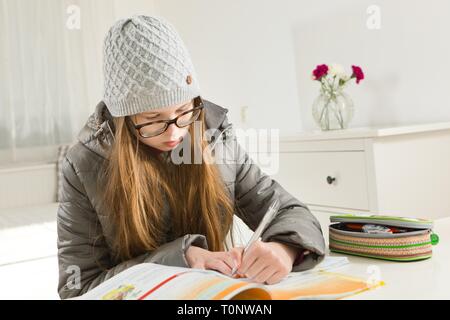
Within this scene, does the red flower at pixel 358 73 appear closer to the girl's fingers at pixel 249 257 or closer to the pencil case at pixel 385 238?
the pencil case at pixel 385 238

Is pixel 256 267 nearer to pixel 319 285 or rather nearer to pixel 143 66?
pixel 319 285

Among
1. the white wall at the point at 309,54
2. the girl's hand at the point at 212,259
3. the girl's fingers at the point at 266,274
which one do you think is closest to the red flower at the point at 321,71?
the white wall at the point at 309,54

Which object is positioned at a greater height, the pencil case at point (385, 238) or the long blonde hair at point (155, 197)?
the long blonde hair at point (155, 197)

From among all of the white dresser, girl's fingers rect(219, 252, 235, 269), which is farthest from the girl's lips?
the white dresser

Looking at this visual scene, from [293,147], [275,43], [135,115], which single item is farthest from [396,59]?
[135,115]

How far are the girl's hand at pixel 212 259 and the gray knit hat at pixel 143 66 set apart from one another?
282 mm

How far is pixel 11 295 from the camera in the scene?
205 cm

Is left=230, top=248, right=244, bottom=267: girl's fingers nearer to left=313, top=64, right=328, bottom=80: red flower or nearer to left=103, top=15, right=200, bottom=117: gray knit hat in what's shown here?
left=103, top=15, right=200, bottom=117: gray knit hat

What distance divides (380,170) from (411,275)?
47.4 inches

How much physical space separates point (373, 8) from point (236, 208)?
1.54 m

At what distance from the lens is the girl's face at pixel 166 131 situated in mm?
1010

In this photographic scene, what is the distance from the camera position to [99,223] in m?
1.05

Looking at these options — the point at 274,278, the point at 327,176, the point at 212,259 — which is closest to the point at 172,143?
the point at 212,259

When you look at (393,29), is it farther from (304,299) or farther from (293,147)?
(304,299)
